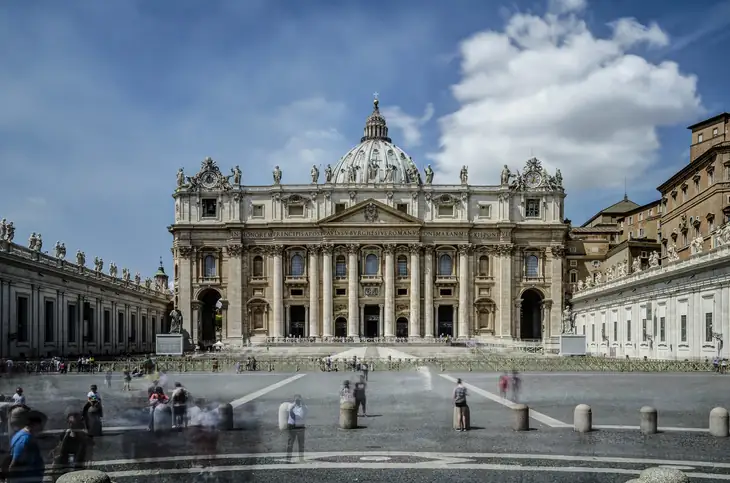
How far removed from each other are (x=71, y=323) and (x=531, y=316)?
64690 millimetres

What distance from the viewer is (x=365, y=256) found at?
105m

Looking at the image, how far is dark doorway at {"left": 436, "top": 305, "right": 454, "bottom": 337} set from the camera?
106500 millimetres

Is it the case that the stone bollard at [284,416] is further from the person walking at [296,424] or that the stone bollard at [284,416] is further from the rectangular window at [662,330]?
the rectangular window at [662,330]

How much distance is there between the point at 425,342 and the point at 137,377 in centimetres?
5248

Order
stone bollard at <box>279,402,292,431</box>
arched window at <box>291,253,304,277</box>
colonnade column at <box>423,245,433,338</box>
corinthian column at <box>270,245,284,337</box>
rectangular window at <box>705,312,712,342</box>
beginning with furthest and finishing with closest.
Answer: arched window at <box>291,253,304,277</box>
colonnade column at <box>423,245,433,338</box>
corinthian column at <box>270,245,284,337</box>
rectangular window at <box>705,312,712,342</box>
stone bollard at <box>279,402,292,431</box>

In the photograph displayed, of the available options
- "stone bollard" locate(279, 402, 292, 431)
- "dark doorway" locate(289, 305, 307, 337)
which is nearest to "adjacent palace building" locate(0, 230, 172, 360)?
"dark doorway" locate(289, 305, 307, 337)

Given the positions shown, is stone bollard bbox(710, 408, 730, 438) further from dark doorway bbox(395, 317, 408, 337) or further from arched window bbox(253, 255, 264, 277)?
arched window bbox(253, 255, 264, 277)

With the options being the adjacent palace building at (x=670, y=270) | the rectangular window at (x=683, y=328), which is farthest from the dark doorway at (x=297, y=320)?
the rectangular window at (x=683, y=328)

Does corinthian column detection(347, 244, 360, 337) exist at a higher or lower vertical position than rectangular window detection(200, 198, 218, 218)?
lower

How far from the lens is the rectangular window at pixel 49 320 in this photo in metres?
62.2

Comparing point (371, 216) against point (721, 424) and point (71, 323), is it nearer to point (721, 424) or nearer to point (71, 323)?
point (71, 323)

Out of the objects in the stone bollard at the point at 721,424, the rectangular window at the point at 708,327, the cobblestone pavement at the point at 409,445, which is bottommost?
the cobblestone pavement at the point at 409,445

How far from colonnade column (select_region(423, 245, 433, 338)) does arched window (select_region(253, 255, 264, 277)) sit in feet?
68.1

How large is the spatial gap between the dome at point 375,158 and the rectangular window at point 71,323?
73516 millimetres
